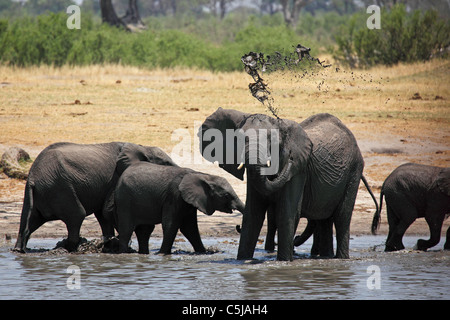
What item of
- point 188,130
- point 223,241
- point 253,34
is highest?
point 253,34

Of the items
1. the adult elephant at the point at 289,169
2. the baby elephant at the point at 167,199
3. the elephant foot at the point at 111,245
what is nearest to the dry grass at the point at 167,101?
the elephant foot at the point at 111,245

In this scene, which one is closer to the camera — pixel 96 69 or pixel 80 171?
pixel 80 171

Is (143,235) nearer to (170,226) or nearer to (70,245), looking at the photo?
(170,226)

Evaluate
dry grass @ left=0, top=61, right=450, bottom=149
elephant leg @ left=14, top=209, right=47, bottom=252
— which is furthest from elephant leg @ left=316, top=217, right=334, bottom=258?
dry grass @ left=0, top=61, right=450, bottom=149

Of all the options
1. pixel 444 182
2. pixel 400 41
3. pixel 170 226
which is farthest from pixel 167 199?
pixel 400 41

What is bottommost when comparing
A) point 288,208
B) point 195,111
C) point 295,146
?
point 288,208

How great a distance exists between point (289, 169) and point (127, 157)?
3.04 m

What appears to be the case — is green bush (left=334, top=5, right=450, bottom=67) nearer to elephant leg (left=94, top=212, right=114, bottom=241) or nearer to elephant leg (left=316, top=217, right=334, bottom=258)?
elephant leg (left=94, top=212, right=114, bottom=241)

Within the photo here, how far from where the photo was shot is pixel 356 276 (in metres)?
9.27

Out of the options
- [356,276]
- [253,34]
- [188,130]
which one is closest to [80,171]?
[356,276]

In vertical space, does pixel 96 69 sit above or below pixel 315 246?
above

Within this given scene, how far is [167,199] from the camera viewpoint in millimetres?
10523
